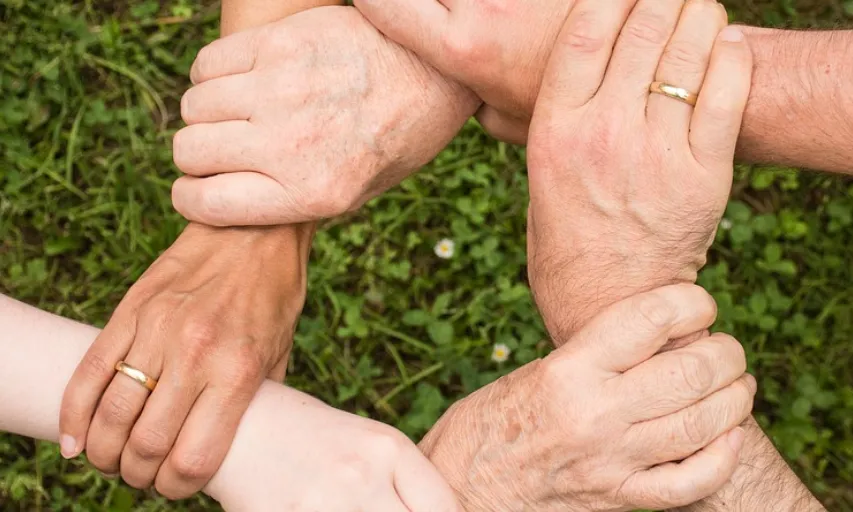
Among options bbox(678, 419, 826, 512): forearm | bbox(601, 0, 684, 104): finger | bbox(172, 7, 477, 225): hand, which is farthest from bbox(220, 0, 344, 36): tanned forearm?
bbox(678, 419, 826, 512): forearm

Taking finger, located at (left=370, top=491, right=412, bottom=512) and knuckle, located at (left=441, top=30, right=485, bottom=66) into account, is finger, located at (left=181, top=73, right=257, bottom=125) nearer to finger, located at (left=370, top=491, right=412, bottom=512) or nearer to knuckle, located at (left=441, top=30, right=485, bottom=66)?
knuckle, located at (left=441, top=30, right=485, bottom=66)

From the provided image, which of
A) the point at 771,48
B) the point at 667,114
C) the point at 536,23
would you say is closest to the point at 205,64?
the point at 536,23

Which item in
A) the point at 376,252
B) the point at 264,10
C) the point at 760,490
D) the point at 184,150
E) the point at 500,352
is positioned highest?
the point at 264,10

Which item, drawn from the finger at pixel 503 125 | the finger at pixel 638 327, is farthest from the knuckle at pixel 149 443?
the finger at pixel 503 125

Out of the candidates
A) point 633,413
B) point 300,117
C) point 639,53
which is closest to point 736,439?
point 633,413

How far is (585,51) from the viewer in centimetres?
189

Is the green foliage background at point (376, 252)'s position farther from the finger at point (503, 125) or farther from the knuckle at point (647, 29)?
the knuckle at point (647, 29)

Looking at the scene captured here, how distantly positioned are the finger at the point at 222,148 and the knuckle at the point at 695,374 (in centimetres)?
113

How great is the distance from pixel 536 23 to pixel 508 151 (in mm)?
1304

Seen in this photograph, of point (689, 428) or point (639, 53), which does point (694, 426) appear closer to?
point (689, 428)

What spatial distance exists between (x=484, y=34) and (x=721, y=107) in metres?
0.61

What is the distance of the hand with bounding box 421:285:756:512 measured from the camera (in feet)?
5.85

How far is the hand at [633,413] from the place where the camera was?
1.78 m

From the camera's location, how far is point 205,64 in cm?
225
